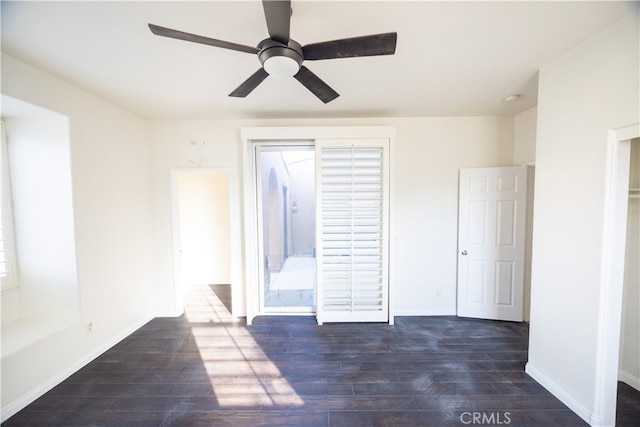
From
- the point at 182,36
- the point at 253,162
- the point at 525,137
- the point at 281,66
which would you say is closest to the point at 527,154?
the point at 525,137

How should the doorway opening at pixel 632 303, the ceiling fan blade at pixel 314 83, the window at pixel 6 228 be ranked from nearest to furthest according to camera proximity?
the ceiling fan blade at pixel 314 83
the doorway opening at pixel 632 303
the window at pixel 6 228

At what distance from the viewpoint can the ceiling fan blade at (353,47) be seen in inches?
47.2

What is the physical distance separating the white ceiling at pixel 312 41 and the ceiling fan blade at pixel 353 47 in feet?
0.92

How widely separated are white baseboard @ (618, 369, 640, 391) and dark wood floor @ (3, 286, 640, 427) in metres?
0.08

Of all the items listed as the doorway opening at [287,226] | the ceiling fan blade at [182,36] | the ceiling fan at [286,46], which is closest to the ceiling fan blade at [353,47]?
the ceiling fan at [286,46]

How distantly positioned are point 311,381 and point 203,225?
11.3 ft

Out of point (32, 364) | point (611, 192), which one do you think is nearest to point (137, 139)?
point (32, 364)

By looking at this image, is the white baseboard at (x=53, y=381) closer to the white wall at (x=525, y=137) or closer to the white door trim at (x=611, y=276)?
the white door trim at (x=611, y=276)

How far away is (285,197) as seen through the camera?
3377 mm

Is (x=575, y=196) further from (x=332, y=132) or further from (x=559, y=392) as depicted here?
(x=332, y=132)

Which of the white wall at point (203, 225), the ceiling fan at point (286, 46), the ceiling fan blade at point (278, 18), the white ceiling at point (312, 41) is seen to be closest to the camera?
the ceiling fan blade at point (278, 18)

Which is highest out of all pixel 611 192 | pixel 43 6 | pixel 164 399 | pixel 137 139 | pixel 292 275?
pixel 43 6

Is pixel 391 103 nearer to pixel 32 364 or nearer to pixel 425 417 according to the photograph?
pixel 425 417

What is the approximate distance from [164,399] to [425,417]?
6.61 ft
